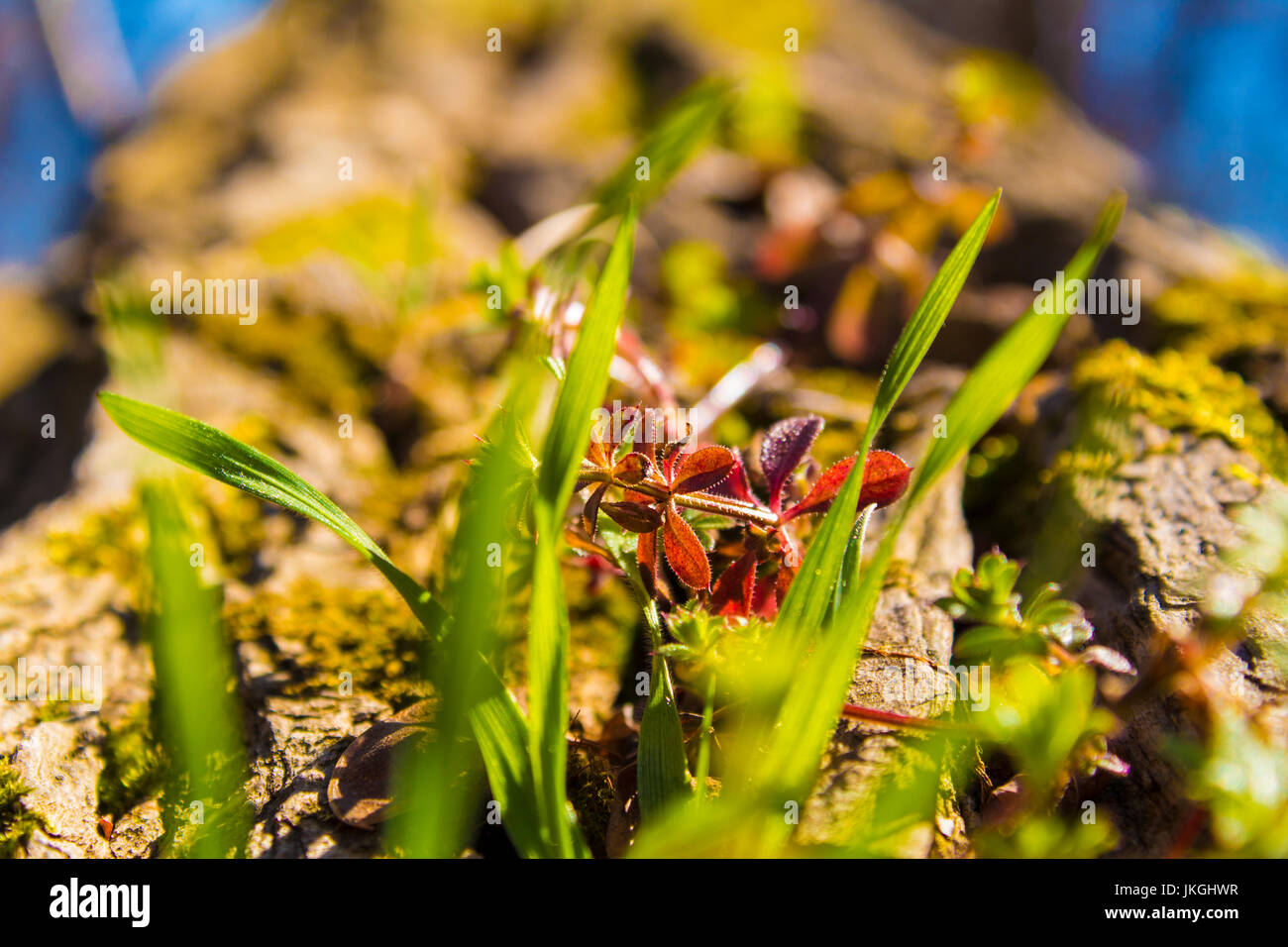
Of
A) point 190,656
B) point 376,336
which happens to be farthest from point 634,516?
point 376,336

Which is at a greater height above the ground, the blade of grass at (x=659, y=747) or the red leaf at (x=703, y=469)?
the red leaf at (x=703, y=469)

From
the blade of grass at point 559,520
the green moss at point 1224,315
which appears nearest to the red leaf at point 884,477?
the blade of grass at point 559,520

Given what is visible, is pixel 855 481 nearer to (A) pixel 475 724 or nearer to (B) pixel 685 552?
(B) pixel 685 552

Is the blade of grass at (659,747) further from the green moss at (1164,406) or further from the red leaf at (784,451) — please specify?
the green moss at (1164,406)

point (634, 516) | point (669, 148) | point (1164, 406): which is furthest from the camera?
point (669, 148)

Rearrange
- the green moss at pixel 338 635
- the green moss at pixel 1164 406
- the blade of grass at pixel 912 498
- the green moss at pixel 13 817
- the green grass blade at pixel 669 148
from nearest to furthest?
the blade of grass at pixel 912 498 → the green moss at pixel 13 817 → the green moss at pixel 338 635 → the green moss at pixel 1164 406 → the green grass blade at pixel 669 148

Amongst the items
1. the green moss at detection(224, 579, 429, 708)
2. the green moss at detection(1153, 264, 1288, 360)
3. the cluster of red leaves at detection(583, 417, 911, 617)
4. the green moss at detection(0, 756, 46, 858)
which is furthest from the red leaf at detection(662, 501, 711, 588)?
the green moss at detection(1153, 264, 1288, 360)
